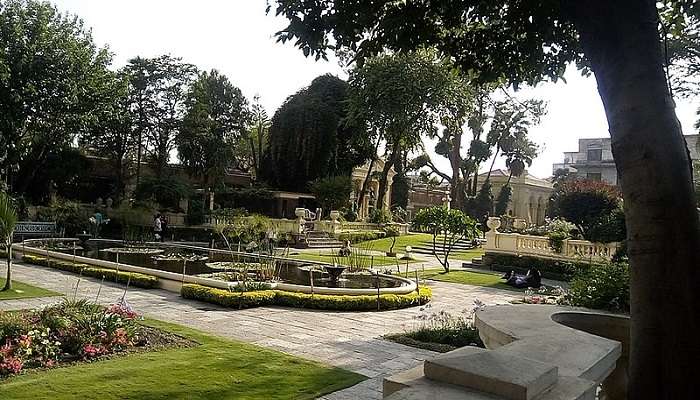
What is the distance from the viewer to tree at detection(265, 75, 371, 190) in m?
42.1

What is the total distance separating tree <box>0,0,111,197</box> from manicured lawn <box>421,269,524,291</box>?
20.5m

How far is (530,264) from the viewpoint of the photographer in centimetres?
2214

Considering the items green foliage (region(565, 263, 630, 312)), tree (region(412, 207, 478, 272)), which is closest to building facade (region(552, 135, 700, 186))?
tree (region(412, 207, 478, 272))

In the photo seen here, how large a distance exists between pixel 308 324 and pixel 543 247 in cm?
1483

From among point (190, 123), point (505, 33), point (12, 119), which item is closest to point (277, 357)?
point (505, 33)

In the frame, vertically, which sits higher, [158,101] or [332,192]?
[158,101]

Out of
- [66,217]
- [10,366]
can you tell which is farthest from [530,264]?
[66,217]

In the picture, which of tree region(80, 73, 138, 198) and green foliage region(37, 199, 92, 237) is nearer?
green foliage region(37, 199, 92, 237)

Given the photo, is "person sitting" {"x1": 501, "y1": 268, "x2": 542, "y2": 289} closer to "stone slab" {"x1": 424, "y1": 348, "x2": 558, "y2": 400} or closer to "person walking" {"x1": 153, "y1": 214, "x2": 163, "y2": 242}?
"stone slab" {"x1": 424, "y1": 348, "x2": 558, "y2": 400}

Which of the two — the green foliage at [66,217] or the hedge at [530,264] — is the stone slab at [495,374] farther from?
the green foliage at [66,217]

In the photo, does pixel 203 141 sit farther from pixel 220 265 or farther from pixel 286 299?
pixel 286 299

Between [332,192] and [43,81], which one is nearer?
[43,81]

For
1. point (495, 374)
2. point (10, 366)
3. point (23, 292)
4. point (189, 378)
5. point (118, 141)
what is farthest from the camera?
point (118, 141)

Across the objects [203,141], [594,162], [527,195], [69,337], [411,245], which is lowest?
[69,337]
